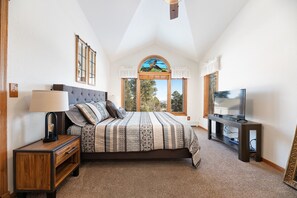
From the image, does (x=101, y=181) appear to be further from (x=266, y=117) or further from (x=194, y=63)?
(x=194, y=63)

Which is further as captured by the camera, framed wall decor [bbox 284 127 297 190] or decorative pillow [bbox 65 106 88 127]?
decorative pillow [bbox 65 106 88 127]

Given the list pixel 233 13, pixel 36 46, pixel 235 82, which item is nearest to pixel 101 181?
pixel 36 46

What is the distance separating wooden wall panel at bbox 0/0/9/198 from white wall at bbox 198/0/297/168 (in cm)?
332

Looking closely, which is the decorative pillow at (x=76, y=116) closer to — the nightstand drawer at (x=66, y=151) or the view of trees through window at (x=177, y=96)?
the nightstand drawer at (x=66, y=151)

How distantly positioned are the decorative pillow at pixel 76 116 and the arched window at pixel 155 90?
3.33 metres

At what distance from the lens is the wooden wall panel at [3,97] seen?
4.61 ft

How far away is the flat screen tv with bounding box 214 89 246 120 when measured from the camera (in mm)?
2824

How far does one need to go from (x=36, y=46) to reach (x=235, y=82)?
11.8ft

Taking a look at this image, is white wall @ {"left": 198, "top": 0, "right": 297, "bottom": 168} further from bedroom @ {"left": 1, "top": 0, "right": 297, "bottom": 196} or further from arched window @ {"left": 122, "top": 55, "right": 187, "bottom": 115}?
arched window @ {"left": 122, "top": 55, "right": 187, "bottom": 115}

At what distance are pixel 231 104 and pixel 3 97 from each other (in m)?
3.40

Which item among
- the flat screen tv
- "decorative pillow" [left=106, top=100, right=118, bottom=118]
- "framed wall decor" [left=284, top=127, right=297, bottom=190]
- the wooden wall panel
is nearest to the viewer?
the wooden wall panel

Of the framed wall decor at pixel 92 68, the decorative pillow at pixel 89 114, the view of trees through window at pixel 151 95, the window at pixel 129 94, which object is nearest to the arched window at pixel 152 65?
the view of trees through window at pixel 151 95

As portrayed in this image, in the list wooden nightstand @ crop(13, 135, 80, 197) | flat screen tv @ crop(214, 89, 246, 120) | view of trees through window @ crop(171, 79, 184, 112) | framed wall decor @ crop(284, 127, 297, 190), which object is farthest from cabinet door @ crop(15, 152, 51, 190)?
view of trees through window @ crop(171, 79, 184, 112)

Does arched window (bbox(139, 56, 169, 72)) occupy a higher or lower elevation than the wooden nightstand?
higher
